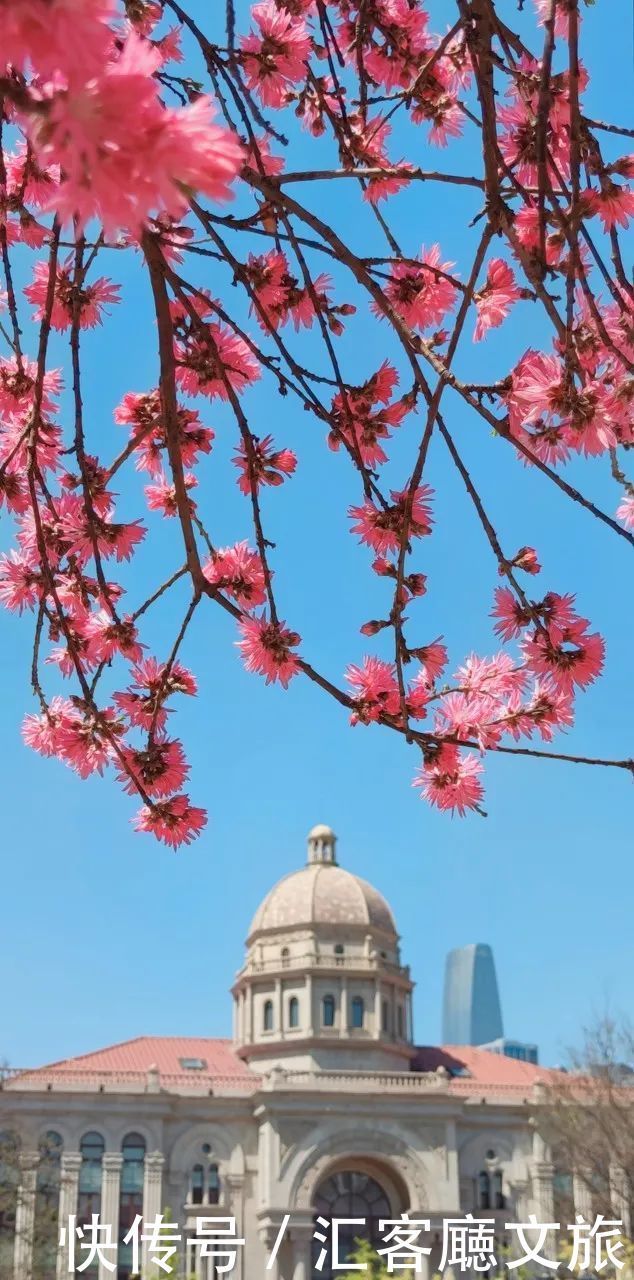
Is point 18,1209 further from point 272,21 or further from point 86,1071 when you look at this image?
point 272,21

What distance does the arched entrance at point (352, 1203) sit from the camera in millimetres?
39344

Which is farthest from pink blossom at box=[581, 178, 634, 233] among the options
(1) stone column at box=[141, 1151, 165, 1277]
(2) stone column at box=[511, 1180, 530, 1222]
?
(2) stone column at box=[511, 1180, 530, 1222]

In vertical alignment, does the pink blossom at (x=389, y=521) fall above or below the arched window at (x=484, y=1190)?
below

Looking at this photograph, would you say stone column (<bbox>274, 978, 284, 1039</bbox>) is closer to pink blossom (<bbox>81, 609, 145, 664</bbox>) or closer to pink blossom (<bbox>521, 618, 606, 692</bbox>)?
pink blossom (<bbox>81, 609, 145, 664</bbox>)

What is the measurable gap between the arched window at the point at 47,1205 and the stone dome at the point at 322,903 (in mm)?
10341

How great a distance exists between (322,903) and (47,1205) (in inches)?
518

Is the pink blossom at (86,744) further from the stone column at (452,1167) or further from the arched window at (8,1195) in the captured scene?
the stone column at (452,1167)

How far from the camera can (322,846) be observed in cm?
5047

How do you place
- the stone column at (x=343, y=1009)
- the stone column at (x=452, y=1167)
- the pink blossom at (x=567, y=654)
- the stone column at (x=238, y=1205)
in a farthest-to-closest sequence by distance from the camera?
1. the stone column at (x=343, y=1009)
2. the stone column at (x=238, y=1205)
3. the stone column at (x=452, y=1167)
4. the pink blossom at (x=567, y=654)

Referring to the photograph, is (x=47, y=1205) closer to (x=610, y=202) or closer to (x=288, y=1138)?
(x=288, y=1138)

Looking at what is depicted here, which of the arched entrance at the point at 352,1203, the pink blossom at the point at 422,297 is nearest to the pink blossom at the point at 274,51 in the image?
the pink blossom at the point at 422,297

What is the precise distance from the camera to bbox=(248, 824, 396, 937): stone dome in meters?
45.8

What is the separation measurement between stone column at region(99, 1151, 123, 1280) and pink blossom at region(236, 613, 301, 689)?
38418mm

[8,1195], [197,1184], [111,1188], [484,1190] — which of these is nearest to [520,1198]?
[484,1190]
